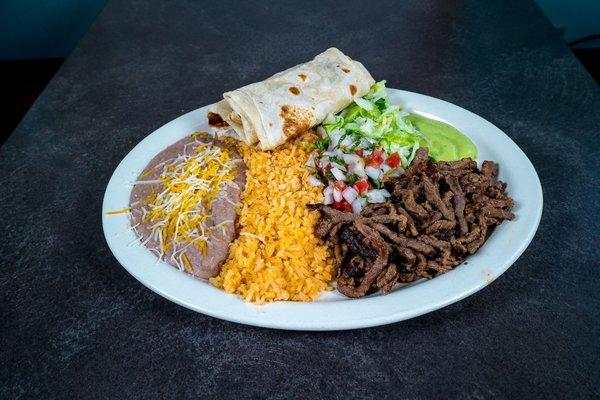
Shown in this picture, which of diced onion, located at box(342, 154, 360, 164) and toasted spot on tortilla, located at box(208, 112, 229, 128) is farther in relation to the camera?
toasted spot on tortilla, located at box(208, 112, 229, 128)

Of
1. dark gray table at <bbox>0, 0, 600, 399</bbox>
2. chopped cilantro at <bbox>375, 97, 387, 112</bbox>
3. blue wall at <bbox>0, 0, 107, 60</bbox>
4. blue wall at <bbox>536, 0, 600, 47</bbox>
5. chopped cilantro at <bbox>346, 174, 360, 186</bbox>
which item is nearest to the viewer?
dark gray table at <bbox>0, 0, 600, 399</bbox>

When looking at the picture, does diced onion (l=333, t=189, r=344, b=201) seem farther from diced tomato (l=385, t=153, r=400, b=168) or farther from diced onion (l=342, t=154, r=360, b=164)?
diced tomato (l=385, t=153, r=400, b=168)

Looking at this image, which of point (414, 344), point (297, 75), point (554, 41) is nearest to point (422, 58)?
point (554, 41)

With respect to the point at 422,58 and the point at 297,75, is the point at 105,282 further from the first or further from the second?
the point at 422,58

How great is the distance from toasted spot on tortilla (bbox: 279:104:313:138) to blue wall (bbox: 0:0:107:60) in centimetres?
321

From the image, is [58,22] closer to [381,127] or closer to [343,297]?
[381,127]

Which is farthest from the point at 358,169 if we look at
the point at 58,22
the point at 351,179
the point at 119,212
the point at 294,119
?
the point at 58,22

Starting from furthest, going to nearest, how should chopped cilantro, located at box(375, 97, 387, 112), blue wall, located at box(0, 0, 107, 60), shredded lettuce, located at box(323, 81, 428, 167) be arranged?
blue wall, located at box(0, 0, 107, 60) < chopped cilantro, located at box(375, 97, 387, 112) < shredded lettuce, located at box(323, 81, 428, 167)

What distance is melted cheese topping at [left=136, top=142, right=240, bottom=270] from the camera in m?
1.88

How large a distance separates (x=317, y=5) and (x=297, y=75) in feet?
5.55

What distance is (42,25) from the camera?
184 inches

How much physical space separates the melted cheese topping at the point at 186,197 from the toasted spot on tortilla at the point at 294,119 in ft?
0.98

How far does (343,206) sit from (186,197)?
61 cm

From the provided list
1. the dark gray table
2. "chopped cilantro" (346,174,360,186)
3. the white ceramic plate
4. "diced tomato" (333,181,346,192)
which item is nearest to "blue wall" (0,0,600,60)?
the dark gray table
